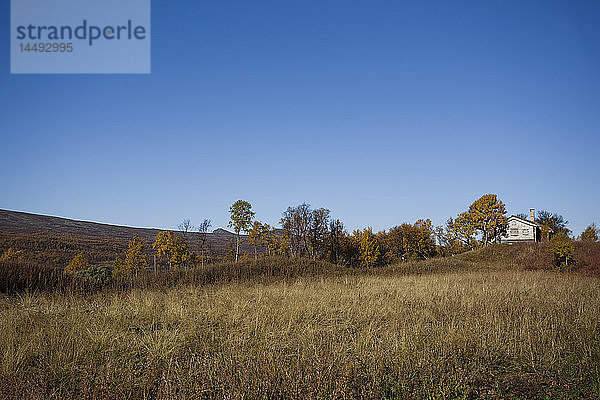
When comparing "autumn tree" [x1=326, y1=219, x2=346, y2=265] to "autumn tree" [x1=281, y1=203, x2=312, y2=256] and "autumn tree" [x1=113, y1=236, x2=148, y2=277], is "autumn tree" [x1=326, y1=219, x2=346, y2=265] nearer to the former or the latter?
"autumn tree" [x1=281, y1=203, x2=312, y2=256]

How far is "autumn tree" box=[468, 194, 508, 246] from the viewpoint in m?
59.3

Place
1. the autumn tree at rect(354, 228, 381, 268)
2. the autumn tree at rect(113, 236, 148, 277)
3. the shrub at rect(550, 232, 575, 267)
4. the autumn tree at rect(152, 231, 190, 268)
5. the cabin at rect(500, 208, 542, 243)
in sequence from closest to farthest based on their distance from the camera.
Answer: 1. the shrub at rect(550, 232, 575, 267)
2. the autumn tree at rect(152, 231, 190, 268)
3. the autumn tree at rect(113, 236, 148, 277)
4. the autumn tree at rect(354, 228, 381, 268)
5. the cabin at rect(500, 208, 542, 243)

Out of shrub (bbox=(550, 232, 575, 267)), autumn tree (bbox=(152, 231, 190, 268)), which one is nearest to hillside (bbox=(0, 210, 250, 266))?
autumn tree (bbox=(152, 231, 190, 268))

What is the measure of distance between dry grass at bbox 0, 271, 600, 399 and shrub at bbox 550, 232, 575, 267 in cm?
1616

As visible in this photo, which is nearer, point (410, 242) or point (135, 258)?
point (135, 258)

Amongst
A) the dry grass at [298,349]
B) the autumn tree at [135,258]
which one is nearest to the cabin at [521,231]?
the autumn tree at [135,258]

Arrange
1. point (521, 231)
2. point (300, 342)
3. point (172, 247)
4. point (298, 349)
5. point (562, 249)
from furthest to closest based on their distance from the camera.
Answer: point (521, 231) → point (172, 247) → point (562, 249) → point (300, 342) → point (298, 349)

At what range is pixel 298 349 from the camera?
571 cm

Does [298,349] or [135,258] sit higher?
[298,349]

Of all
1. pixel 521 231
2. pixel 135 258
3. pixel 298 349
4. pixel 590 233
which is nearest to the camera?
pixel 298 349

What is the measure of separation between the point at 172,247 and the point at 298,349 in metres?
41.9

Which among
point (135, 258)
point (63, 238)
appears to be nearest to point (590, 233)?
point (135, 258)

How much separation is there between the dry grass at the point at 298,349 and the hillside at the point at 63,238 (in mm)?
41510

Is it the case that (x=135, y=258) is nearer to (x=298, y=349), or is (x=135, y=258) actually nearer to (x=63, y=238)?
(x=63, y=238)
